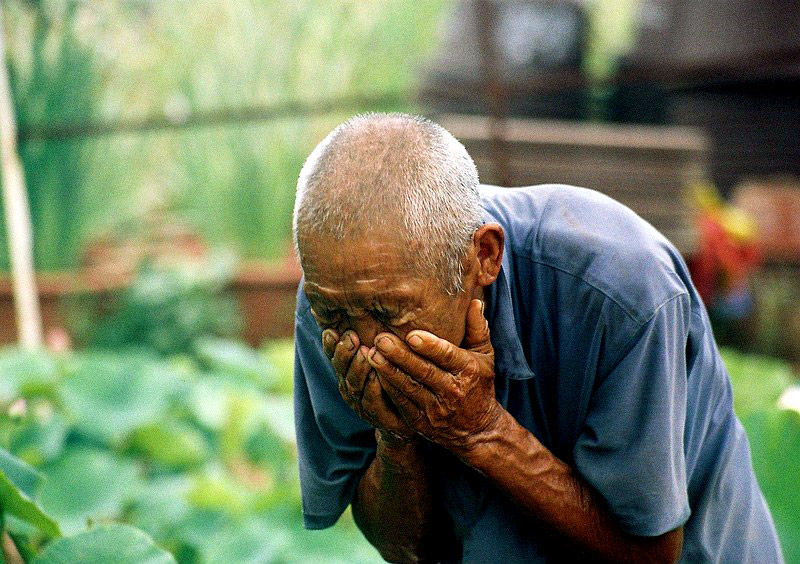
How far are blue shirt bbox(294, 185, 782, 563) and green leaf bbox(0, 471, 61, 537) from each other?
636mm

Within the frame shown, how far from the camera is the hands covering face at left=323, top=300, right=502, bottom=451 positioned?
5.15 feet

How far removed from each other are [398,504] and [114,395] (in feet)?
7.81

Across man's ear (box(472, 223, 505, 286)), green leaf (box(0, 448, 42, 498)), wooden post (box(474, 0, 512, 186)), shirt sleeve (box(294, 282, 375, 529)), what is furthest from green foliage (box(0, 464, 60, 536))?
wooden post (box(474, 0, 512, 186))

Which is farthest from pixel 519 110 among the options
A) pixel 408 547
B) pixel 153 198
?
pixel 408 547

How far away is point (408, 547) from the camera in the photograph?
204cm

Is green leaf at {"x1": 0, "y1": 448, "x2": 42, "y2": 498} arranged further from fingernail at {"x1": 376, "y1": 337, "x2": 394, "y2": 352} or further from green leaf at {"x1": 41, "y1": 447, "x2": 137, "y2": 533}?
fingernail at {"x1": 376, "y1": 337, "x2": 394, "y2": 352}

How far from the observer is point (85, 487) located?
3.43 meters

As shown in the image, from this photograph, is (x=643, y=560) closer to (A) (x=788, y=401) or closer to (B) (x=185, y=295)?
(A) (x=788, y=401)

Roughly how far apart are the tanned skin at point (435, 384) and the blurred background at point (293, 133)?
12.3 ft

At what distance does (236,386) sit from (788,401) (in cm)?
252

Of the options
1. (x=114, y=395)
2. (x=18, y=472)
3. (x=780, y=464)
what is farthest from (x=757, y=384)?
(x=18, y=472)

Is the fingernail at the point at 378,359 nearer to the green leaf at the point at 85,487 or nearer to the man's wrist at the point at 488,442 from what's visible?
the man's wrist at the point at 488,442

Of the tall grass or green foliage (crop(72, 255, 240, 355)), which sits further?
the tall grass

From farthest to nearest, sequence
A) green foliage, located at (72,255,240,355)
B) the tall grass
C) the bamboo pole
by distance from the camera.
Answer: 1. the tall grass
2. green foliage, located at (72,255,240,355)
3. the bamboo pole
